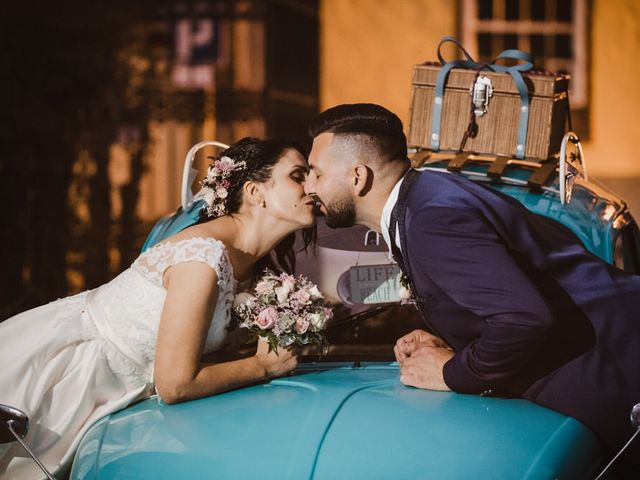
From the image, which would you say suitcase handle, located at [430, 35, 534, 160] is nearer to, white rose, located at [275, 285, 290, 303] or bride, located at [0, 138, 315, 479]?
bride, located at [0, 138, 315, 479]

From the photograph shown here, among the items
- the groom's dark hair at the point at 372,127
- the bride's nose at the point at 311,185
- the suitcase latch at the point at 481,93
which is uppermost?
the suitcase latch at the point at 481,93

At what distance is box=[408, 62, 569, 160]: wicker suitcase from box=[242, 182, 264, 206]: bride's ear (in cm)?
114

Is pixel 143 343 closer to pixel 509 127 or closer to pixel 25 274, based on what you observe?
pixel 509 127

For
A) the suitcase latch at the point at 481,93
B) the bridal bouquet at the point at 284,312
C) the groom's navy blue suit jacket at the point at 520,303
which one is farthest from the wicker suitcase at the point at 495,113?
the bridal bouquet at the point at 284,312

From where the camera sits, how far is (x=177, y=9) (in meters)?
13.5

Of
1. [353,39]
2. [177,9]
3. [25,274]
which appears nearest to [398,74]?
[353,39]

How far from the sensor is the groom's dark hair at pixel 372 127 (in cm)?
346

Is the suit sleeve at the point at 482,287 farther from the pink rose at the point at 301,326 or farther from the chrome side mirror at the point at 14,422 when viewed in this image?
the chrome side mirror at the point at 14,422

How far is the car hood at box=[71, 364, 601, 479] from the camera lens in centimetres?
277

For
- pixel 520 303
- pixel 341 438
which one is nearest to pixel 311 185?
pixel 520 303

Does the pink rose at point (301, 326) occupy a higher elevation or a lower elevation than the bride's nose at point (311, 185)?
lower

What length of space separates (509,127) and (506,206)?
1.37 metres

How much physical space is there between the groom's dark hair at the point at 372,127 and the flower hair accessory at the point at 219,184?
56 centimetres

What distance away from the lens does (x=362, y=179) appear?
343cm
